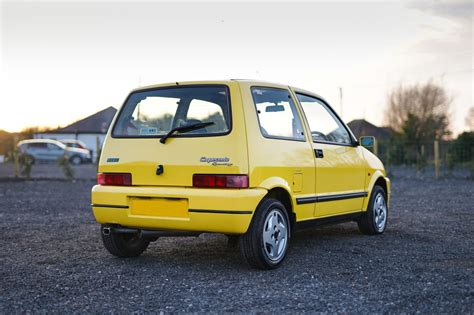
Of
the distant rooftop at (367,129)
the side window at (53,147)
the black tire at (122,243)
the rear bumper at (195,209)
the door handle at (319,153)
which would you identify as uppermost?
the distant rooftop at (367,129)

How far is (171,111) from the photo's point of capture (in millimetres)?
6062

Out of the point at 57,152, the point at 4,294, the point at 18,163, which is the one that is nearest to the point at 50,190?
the point at 18,163

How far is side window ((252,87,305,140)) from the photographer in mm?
5523

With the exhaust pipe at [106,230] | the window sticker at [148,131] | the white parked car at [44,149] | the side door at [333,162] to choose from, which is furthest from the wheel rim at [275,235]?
the white parked car at [44,149]

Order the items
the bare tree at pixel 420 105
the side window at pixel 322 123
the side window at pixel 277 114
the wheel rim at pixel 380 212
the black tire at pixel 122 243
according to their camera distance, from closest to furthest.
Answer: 1. the side window at pixel 277 114
2. the black tire at pixel 122 243
3. the side window at pixel 322 123
4. the wheel rim at pixel 380 212
5. the bare tree at pixel 420 105

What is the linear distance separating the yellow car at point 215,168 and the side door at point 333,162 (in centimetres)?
3

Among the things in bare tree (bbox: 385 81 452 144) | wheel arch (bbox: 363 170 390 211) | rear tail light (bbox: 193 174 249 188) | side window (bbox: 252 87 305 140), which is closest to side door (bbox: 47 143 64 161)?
bare tree (bbox: 385 81 452 144)

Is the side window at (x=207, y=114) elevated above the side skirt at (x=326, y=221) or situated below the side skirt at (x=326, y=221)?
above

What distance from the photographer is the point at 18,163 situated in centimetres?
1972

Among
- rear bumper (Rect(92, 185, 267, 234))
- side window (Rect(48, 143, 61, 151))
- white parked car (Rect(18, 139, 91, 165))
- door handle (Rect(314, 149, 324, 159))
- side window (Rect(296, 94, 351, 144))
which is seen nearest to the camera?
rear bumper (Rect(92, 185, 267, 234))

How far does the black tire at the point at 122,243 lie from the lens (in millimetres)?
5961

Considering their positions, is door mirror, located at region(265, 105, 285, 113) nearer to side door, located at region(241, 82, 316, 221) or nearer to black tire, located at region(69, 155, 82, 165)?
side door, located at region(241, 82, 316, 221)

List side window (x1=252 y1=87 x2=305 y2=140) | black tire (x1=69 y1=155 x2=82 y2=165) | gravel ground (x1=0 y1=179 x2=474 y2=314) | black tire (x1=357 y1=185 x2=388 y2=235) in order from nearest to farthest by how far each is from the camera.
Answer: gravel ground (x1=0 y1=179 x2=474 y2=314) → side window (x1=252 y1=87 x2=305 y2=140) → black tire (x1=357 y1=185 x2=388 y2=235) → black tire (x1=69 y1=155 x2=82 y2=165)

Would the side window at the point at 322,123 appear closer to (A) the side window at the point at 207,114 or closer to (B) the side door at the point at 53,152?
(A) the side window at the point at 207,114
